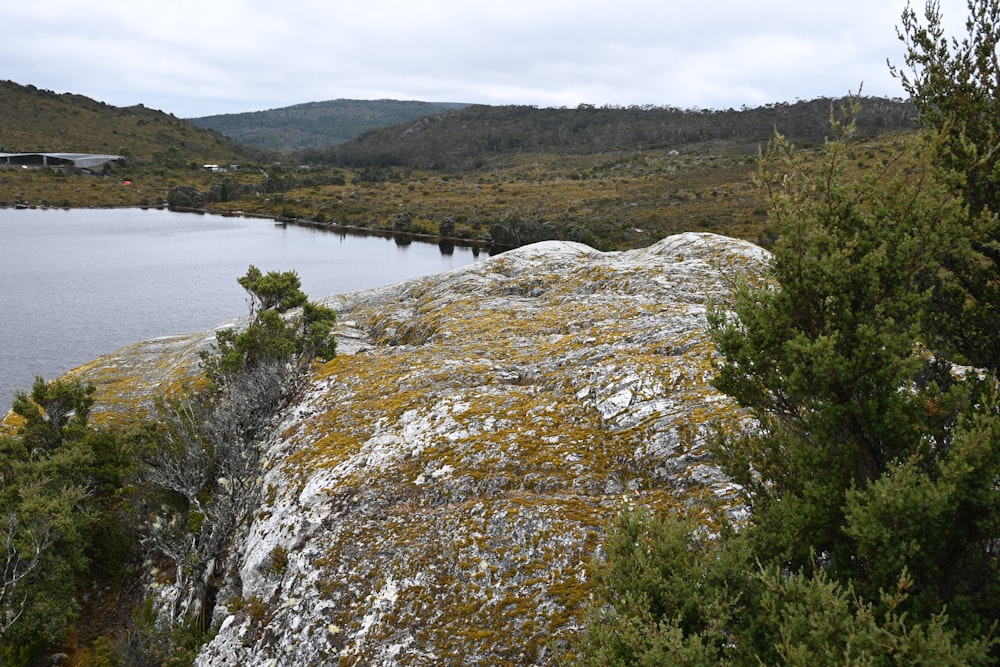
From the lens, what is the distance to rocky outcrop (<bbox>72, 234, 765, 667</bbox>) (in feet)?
18.8

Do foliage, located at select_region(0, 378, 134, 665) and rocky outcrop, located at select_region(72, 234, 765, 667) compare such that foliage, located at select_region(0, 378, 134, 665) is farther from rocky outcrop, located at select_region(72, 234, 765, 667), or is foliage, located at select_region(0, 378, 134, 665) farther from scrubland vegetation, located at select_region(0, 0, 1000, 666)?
rocky outcrop, located at select_region(72, 234, 765, 667)

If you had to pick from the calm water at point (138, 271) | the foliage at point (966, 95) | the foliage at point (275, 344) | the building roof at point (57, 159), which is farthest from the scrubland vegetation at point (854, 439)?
the building roof at point (57, 159)

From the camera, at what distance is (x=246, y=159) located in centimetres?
17438

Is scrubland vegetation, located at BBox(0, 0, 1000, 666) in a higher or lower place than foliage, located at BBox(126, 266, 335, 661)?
higher

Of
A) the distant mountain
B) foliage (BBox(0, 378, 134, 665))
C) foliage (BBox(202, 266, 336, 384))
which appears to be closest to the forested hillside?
the distant mountain

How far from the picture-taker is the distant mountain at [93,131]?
140750 millimetres

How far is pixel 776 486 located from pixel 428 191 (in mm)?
111713

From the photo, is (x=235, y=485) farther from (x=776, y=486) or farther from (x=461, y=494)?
(x=776, y=486)

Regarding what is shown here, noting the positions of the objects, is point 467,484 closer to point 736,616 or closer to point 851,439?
Result: point 736,616

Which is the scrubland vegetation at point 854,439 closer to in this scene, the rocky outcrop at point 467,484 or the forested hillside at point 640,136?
the rocky outcrop at point 467,484

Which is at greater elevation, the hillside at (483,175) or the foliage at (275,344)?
the hillside at (483,175)

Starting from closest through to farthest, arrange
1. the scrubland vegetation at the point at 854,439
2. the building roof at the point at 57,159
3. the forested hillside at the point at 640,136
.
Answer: the scrubland vegetation at the point at 854,439 → the building roof at the point at 57,159 → the forested hillside at the point at 640,136

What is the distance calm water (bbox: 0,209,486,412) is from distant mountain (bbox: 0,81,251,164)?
68.5 metres

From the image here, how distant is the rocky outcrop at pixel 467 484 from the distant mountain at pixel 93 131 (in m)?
158
